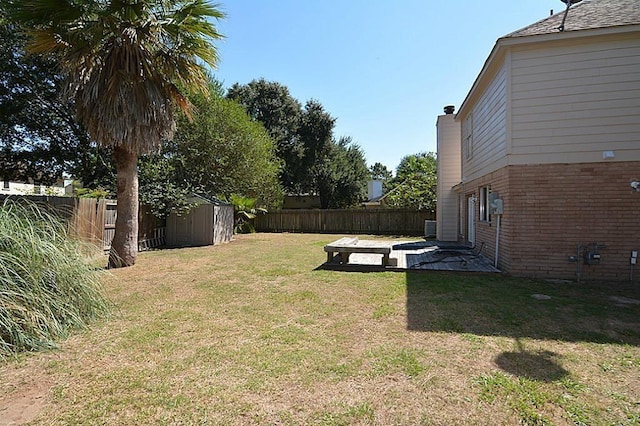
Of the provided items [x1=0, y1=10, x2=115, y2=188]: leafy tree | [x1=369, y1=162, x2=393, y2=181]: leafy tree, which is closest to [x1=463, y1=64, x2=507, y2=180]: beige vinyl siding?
[x1=0, y1=10, x2=115, y2=188]: leafy tree

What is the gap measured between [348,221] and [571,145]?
596 inches

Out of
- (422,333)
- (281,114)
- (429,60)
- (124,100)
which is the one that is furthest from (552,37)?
(281,114)

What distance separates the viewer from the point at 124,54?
7551 millimetres

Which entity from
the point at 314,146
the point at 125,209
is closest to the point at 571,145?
the point at 125,209

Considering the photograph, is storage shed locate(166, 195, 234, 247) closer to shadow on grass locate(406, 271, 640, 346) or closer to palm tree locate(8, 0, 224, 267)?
palm tree locate(8, 0, 224, 267)

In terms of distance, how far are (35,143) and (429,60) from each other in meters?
17.8

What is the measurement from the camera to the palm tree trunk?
8523 mm

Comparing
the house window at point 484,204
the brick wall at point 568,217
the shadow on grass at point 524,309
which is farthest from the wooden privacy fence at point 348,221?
the shadow on grass at point 524,309

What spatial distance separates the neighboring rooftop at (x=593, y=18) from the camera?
266 inches

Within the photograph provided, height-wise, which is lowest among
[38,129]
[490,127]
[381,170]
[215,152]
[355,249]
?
[355,249]

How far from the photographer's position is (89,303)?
4.52 meters

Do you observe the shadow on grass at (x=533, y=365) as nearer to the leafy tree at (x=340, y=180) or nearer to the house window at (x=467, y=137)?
the house window at (x=467, y=137)

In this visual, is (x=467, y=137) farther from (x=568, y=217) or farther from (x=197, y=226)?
(x=197, y=226)

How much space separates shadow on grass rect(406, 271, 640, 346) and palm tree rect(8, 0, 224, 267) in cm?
693
